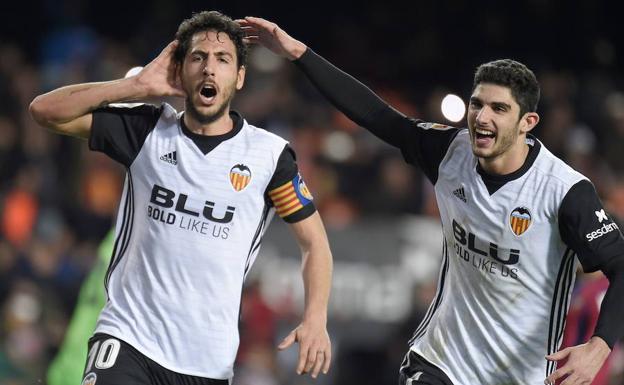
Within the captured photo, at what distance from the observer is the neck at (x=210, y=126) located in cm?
657

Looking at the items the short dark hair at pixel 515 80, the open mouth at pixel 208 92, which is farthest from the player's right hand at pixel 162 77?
the short dark hair at pixel 515 80

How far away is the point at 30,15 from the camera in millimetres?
16453

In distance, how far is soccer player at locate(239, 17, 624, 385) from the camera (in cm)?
643

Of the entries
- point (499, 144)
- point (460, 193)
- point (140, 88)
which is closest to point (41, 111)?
point (140, 88)

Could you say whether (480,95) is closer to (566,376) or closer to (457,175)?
(457,175)

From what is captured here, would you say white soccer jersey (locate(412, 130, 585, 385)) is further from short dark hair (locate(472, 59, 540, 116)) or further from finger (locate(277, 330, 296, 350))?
finger (locate(277, 330, 296, 350))

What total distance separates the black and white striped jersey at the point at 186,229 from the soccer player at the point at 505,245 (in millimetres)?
840

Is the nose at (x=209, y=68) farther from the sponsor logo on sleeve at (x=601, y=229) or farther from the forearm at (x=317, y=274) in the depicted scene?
the sponsor logo on sleeve at (x=601, y=229)

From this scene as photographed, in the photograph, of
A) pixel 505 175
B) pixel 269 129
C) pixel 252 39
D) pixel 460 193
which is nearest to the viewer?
pixel 505 175

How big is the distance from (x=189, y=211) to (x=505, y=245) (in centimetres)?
155

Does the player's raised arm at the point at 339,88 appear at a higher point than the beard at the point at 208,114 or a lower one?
higher

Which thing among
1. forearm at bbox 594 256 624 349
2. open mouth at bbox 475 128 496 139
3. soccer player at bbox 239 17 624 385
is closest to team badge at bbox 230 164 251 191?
soccer player at bbox 239 17 624 385

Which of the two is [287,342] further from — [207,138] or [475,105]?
[475,105]

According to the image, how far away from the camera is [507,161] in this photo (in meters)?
6.59
